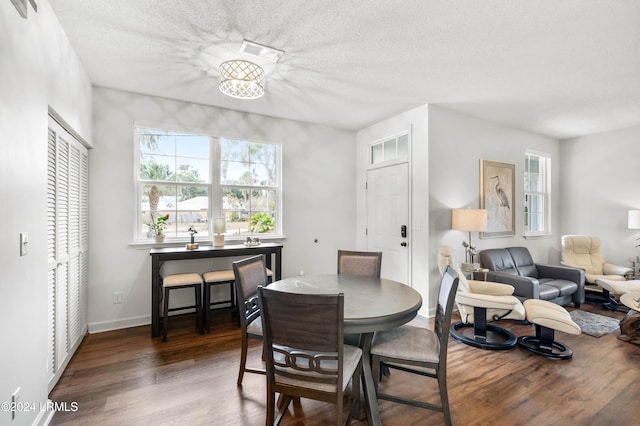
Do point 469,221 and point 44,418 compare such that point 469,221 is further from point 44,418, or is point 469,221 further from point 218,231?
point 44,418

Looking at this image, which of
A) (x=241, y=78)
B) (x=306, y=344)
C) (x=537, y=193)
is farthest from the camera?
(x=537, y=193)

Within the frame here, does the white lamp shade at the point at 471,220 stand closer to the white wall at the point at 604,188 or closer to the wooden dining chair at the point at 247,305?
the wooden dining chair at the point at 247,305

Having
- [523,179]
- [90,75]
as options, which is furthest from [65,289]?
[523,179]

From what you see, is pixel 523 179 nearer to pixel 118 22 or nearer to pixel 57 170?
pixel 118 22

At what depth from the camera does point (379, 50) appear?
2.57 meters

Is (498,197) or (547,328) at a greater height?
(498,197)

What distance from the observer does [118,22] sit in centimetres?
221

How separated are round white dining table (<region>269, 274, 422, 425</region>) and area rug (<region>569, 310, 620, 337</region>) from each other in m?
2.72

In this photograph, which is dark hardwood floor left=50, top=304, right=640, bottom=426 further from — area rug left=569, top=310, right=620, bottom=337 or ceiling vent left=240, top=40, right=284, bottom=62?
ceiling vent left=240, top=40, right=284, bottom=62

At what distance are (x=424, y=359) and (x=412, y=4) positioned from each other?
2.32 meters

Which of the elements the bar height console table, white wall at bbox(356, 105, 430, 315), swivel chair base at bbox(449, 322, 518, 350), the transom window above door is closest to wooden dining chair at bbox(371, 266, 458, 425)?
swivel chair base at bbox(449, 322, 518, 350)

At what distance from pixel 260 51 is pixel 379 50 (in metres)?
1.03

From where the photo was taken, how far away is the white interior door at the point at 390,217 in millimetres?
4160

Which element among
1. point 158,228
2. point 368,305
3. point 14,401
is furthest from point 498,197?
point 14,401
